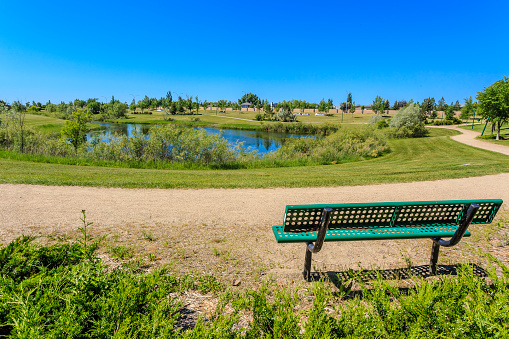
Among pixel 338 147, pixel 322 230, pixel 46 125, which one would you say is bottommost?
pixel 338 147

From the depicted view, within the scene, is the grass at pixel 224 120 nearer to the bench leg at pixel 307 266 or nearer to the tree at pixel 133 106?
the tree at pixel 133 106

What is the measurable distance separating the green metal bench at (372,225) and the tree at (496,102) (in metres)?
34.3

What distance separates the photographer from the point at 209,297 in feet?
10.9

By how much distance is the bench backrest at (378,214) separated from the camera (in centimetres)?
364

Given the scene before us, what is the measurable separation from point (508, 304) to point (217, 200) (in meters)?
5.79

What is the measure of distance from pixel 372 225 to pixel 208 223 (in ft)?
10.4

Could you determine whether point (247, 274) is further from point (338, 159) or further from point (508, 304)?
point (338, 159)

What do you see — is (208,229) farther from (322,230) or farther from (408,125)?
(408,125)

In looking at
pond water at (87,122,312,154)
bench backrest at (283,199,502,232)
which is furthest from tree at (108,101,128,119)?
bench backrest at (283,199,502,232)

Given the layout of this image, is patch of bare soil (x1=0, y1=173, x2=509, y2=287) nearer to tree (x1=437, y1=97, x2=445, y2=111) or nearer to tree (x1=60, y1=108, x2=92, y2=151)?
tree (x1=60, y1=108, x2=92, y2=151)

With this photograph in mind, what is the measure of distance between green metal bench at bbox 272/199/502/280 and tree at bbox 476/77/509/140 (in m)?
34.3

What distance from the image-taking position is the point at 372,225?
155 inches

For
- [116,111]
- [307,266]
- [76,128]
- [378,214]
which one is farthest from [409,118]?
[116,111]

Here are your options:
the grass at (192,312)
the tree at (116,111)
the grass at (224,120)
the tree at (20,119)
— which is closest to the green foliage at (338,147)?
the tree at (20,119)
